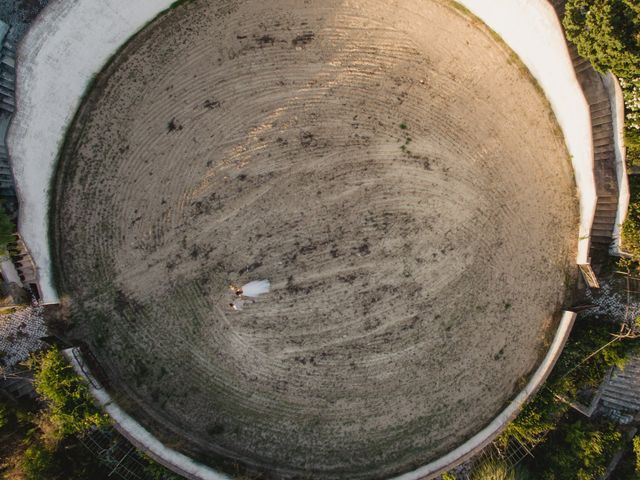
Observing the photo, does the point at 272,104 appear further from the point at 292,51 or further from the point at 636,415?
the point at 636,415

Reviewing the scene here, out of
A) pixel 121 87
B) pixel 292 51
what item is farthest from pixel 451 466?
pixel 121 87

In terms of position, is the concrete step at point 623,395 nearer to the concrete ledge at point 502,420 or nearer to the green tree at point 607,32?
the concrete ledge at point 502,420

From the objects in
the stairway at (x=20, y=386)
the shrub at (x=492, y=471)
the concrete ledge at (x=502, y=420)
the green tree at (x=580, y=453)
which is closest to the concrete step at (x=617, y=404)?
the green tree at (x=580, y=453)

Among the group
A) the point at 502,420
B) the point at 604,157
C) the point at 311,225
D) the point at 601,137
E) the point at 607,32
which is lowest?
the point at 502,420

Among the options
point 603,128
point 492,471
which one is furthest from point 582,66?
point 492,471

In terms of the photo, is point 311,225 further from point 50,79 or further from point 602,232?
point 602,232

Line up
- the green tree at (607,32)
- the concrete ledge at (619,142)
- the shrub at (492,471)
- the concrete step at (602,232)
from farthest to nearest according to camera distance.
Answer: the concrete step at (602,232) → the shrub at (492,471) → the concrete ledge at (619,142) → the green tree at (607,32)
